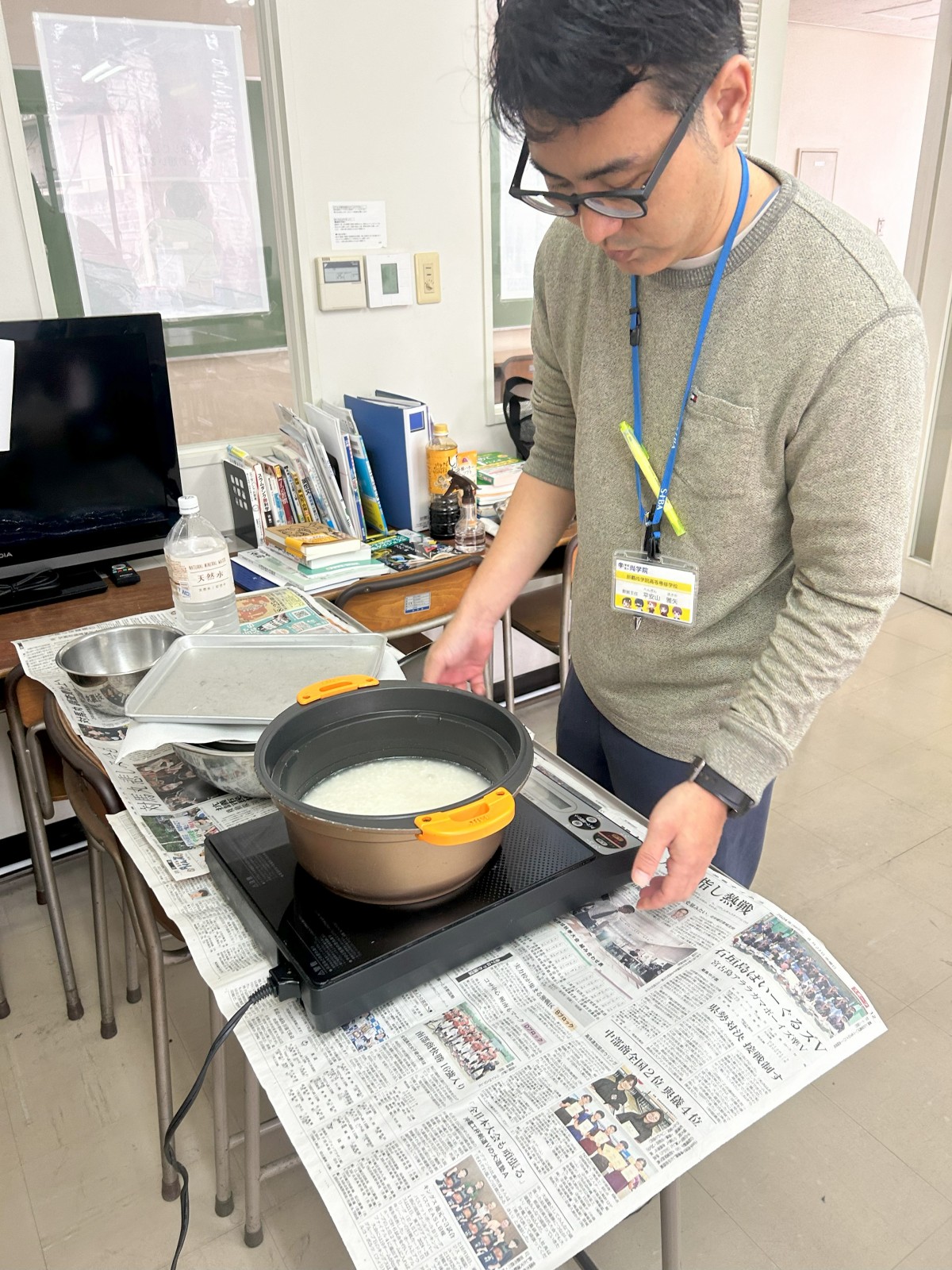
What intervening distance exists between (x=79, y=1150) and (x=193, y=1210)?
0.88ft

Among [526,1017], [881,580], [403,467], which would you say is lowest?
[526,1017]

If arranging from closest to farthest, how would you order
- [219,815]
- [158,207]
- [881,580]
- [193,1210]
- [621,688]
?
[881,580] < [219,815] < [621,688] < [193,1210] < [158,207]

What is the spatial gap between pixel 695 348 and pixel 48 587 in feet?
4.92

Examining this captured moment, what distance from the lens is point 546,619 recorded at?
8.29 feet

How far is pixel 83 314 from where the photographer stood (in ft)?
7.04

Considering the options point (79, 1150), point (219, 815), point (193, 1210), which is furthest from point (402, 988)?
point (79, 1150)

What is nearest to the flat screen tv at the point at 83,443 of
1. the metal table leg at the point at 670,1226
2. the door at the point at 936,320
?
the metal table leg at the point at 670,1226

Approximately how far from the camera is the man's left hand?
813 mm

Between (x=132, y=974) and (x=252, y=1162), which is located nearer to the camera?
(x=252, y=1162)

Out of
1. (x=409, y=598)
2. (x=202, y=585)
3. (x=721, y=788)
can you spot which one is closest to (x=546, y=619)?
(x=409, y=598)

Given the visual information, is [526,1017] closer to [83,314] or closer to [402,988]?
[402,988]

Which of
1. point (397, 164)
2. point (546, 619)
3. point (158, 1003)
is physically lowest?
point (158, 1003)

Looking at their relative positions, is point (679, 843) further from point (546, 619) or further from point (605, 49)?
point (546, 619)

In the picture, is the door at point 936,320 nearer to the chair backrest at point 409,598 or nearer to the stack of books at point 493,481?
the stack of books at point 493,481
